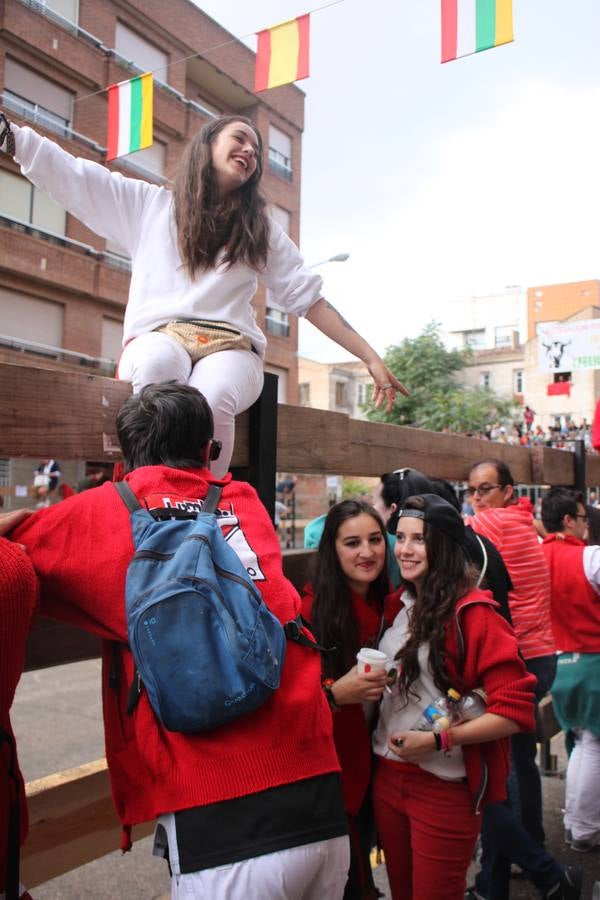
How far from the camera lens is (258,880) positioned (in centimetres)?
141

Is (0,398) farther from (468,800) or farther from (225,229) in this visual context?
(468,800)

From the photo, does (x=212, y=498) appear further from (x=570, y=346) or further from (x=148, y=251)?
(x=570, y=346)

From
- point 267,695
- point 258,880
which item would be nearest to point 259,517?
point 267,695

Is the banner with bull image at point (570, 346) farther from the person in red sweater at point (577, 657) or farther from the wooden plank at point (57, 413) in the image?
the wooden plank at point (57, 413)

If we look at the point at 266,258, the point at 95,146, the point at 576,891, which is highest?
the point at 95,146

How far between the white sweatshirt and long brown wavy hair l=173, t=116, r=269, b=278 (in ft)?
0.12

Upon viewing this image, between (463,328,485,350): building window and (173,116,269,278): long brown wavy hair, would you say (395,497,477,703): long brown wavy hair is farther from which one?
(463,328,485,350): building window

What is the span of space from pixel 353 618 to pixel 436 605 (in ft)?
1.02

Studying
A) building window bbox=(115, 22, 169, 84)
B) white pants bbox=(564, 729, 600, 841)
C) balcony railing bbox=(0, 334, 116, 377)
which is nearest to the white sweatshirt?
white pants bbox=(564, 729, 600, 841)

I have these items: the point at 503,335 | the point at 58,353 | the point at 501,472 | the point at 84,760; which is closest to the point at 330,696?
the point at 501,472

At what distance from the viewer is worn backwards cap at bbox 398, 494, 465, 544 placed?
2.48m

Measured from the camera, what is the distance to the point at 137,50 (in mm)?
18656

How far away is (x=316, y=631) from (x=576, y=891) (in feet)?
6.54

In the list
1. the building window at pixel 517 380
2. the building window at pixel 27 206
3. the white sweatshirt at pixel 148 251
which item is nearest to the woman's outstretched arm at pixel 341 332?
the white sweatshirt at pixel 148 251
